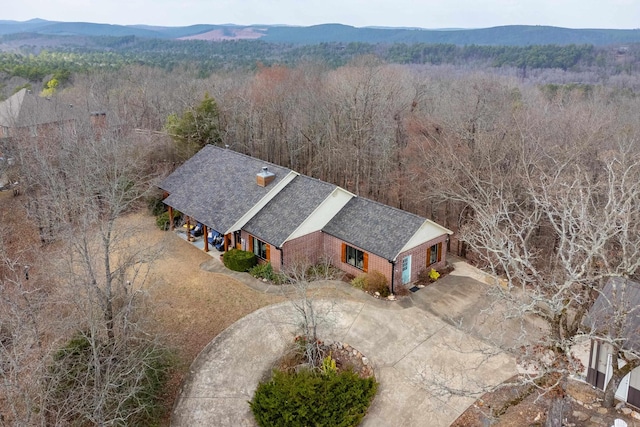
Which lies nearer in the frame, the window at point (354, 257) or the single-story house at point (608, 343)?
the single-story house at point (608, 343)

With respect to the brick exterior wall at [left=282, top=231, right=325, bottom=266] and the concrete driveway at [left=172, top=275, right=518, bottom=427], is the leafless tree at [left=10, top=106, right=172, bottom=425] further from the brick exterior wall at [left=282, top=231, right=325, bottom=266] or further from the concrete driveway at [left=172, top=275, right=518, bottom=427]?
the brick exterior wall at [left=282, top=231, right=325, bottom=266]

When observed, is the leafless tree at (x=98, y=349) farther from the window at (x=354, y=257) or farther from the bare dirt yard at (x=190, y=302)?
the window at (x=354, y=257)


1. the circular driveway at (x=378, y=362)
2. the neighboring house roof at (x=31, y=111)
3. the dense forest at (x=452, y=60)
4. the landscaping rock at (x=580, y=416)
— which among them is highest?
the dense forest at (x=452, y=60)

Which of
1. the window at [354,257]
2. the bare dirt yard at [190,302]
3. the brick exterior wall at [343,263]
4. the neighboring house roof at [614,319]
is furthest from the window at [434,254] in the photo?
the neighboring house roof at [614,319]

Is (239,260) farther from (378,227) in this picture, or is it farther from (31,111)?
(31,111)

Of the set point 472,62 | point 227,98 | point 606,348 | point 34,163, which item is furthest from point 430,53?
point 606,348

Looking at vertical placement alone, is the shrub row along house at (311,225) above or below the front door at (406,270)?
above

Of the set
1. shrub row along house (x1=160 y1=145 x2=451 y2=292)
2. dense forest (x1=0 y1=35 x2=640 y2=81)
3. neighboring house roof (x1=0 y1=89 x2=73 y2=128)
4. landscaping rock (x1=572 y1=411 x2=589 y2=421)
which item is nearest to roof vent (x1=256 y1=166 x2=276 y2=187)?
shrub row along house (x1=160 y1=145 x2=451 y2=292)
